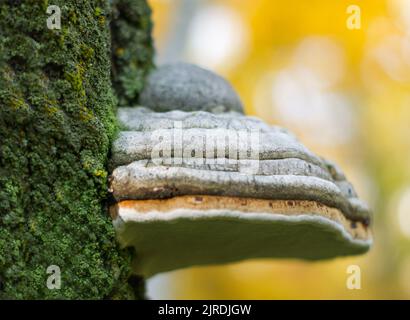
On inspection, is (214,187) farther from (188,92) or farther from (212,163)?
(188,92)

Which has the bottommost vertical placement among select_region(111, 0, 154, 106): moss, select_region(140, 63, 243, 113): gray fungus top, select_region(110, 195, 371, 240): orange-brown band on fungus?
select_region(110, 195, 371, 240): orange-brown band on fungus

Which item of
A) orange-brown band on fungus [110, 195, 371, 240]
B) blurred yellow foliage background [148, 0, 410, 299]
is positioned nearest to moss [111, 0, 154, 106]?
orange-brown band on fungus [110, 195, 371, 240]

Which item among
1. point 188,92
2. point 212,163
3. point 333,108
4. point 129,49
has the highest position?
point 333,108

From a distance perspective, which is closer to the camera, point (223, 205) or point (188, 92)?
point (223, 205)

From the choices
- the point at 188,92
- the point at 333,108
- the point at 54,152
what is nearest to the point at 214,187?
the point at 54,152

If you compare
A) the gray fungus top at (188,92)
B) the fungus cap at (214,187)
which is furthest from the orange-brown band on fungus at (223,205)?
the gray fungus top at (188,92)

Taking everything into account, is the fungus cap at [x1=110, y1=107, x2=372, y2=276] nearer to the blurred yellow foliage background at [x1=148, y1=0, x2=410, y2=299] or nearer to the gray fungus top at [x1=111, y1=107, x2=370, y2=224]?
the gray fungus top at [x1=111, y1=107, x2=370, y2=224]
